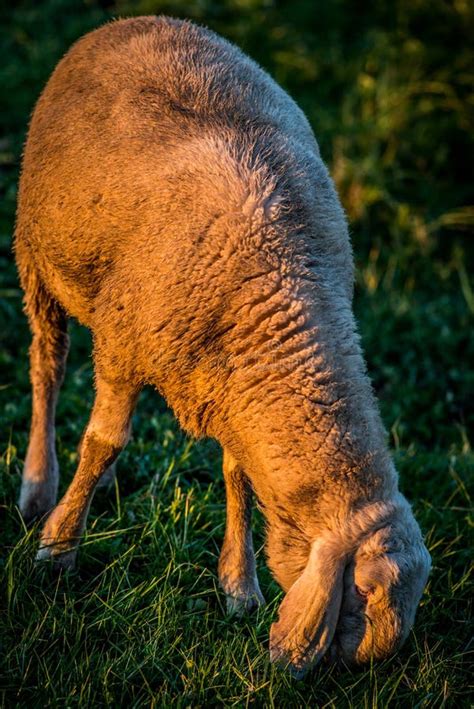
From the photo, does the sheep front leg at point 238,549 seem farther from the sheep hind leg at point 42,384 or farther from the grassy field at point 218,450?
the sheep hind leg at point 42,384

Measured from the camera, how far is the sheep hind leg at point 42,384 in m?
3.85

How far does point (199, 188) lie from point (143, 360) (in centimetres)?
60

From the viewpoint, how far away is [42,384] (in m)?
4.01

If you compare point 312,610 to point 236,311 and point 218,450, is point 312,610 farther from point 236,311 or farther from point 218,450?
point 218,450

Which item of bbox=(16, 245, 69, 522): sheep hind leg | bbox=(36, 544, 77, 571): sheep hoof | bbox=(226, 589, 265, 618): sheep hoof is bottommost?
bbox=(226, 589, 265, 618): sheep hoof

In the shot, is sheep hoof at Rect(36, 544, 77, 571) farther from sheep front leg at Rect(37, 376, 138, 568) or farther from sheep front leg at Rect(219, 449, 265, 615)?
sheep front leg at Rect(219, 449, 265, 615)

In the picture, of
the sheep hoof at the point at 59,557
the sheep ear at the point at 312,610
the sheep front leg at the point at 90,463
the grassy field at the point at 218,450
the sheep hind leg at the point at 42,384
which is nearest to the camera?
the sheep ear at the point at 312,610

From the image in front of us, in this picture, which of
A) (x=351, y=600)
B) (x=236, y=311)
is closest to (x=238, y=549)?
(x=351, y=600)

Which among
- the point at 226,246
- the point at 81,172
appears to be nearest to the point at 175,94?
the point at 81,172

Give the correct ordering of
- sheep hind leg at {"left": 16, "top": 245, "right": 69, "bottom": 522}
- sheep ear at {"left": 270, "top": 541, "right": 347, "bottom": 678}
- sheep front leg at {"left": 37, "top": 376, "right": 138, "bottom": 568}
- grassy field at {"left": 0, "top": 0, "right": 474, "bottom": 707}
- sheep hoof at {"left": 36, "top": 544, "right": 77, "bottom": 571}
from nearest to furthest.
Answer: sheep ear at {"left": 270, "top": 541, "right": 347, "bottom": 678}, grassy field at {"left": 0, "top": 0, "right": 474, "bottom": 707}, sheep front leg at {"left": 37, "top": 376, "right": 138, "bottom": 568}, sheep hoof at {"left": 36, "top": 544, "right": 77, "bottom": 571}, sheep hind leg at {"left": 16, "top": 245, "right": 69, "bottom": 522}

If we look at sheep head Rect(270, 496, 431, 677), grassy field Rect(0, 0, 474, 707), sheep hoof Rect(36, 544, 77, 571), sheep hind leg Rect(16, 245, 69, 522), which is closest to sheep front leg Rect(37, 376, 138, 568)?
sheep hoof Rect(36, 544, 77, 571)

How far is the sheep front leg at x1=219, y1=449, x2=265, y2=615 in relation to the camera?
354 cm

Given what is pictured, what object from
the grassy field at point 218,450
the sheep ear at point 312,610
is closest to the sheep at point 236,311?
the sheep ear at point 312,610

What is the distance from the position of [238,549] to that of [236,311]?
1115 millimetres
